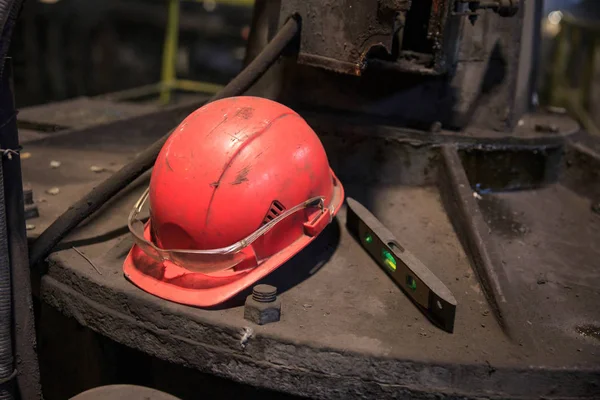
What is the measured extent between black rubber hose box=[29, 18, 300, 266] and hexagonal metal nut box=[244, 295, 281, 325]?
85 centimetres

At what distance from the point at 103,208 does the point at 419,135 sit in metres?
1.55

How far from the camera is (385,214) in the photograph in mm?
3129

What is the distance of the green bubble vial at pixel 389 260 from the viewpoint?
2.62 m

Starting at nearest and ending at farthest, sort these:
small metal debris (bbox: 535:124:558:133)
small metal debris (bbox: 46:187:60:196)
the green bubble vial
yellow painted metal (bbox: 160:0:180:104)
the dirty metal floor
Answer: the dirty metal floor
the green bubble vial
small metal debris (bbox: 46:187:60:196)
small metal debris (bbox: 535:124:558:133)
yellow painted metal (bbox: 160:0:180:104)

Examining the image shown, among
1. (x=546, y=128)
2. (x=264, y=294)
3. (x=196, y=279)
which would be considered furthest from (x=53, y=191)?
(x=546, y=128)

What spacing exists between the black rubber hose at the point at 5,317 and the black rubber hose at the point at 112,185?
0.25 metres

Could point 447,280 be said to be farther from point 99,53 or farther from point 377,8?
point 99,53

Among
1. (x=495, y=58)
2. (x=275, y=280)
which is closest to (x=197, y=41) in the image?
(x=495, y=58)

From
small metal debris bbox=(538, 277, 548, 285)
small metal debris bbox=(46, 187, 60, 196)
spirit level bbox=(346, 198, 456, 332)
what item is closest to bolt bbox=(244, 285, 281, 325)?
spirit level bbox=(346, 198, 456, 332)

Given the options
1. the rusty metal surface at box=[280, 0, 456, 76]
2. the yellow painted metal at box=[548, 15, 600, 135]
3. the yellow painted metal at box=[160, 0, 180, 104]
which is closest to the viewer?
the rusty metal surface at box=[280, 0, 456, 76]

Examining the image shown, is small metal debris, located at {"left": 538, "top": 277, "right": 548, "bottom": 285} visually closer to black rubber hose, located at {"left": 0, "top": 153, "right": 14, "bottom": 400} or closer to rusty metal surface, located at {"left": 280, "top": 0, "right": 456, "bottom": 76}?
rusty metal surface, located at {"left": 280, "top": 0, "right": 456, "bottom": 76}

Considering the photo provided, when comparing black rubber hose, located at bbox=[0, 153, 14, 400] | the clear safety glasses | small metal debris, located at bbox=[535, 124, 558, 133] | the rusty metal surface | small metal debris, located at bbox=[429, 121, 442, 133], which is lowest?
black rubber hose, located at bbox=[0, 153, 14, 400]

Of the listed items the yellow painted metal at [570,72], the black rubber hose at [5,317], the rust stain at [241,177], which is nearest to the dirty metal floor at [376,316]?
the black rubber hose at [5,317]

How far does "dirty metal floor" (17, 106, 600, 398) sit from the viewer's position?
2180 millimetres
